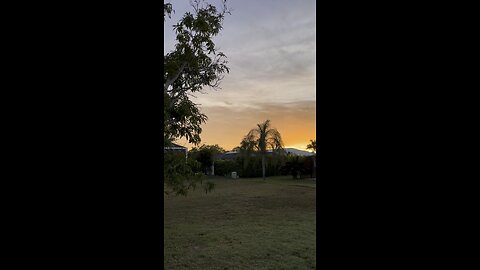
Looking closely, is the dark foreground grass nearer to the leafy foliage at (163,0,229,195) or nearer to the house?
the leafy foliage at (163,0,229,195)

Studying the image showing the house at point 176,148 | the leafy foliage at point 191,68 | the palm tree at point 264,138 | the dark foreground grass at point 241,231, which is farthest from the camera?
the palm tree at point 264,138

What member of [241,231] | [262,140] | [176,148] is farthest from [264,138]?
[176,148]

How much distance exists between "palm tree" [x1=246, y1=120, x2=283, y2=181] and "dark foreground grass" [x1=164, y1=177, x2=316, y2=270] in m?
1.57

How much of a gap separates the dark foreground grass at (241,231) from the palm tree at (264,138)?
61.8 inches

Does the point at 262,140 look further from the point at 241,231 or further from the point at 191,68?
the point at 191,68

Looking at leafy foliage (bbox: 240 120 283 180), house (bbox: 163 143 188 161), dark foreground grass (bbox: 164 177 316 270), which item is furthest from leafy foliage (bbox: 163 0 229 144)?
leafy foliage (bbox: 240 120 283 180)

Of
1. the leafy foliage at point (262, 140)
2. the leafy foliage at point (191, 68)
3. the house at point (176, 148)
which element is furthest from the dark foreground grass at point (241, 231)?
the leafy foliage at point (191, 68)

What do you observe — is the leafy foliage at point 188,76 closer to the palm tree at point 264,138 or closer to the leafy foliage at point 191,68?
the leafy foliage at point 191,68

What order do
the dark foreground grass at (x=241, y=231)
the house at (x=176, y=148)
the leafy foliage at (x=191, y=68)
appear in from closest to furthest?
the leafy foliage at (x=191, y=68), the house at (x=176, y=148), the dark foreground grass at (x=241, y=231)

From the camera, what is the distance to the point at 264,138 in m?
10.6

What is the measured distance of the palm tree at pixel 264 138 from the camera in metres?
10.3
